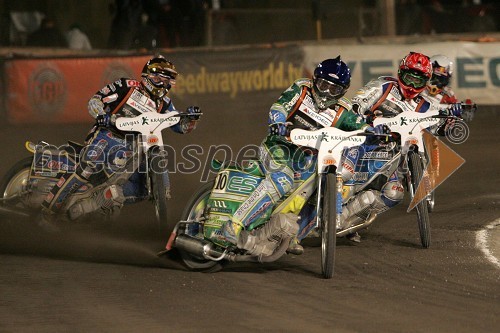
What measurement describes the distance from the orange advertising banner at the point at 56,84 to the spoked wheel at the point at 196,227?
40.3ft

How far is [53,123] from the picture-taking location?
20.9 meters

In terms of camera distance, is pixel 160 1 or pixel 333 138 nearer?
pixel 333 138

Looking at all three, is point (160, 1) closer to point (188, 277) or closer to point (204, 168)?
point (204, 168)

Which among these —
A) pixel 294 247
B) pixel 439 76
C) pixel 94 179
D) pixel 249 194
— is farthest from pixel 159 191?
pixel 439 76

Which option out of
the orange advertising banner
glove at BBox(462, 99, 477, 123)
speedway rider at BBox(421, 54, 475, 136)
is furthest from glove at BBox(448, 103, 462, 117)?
the orange advertising banner

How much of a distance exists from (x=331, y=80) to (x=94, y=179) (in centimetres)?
381

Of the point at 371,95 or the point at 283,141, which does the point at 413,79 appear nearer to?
the point at 371,95

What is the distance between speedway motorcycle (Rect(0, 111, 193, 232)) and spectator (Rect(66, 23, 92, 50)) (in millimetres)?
11499

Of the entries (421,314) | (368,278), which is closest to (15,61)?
(368,278)

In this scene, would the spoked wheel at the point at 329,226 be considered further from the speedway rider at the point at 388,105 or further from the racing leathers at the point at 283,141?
the speedway rider at the point at 388,105

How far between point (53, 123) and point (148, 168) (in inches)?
420

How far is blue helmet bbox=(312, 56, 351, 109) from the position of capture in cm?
883

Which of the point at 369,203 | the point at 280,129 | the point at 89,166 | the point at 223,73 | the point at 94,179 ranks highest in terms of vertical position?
the point at 223,73

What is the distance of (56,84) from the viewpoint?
20.9 m
